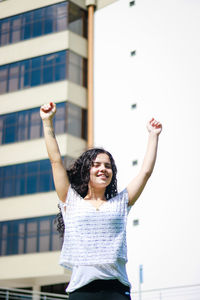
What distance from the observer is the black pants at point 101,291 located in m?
3.06

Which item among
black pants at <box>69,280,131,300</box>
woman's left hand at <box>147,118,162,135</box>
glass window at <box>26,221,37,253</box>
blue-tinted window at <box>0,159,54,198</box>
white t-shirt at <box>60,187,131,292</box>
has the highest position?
blue-tinted window at <box>0,159,54,198</box>

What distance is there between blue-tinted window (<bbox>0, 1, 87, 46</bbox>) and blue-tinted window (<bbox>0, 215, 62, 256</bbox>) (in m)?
9.30

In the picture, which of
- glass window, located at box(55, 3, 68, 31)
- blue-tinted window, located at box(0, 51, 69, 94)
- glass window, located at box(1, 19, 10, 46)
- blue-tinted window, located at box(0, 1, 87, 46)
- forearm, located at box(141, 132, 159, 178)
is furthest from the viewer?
glass window, located at box(1, 19, 10, 46)

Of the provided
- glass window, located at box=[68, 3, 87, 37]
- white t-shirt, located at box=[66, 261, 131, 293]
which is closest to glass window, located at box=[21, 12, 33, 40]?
glass window, located at box=[68, 3, 87, 37]

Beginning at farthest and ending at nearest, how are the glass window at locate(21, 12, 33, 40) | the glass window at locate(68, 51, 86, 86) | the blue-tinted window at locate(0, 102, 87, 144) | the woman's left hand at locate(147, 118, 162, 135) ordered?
the glass window at locate(21, 12, 33, 40)
the glass window at locate(68, 51, 86, 86)
the blue-tinted window at locate(0, 102, 87, 144)
the woman's left hand at locate(147, 118, 162, 135)

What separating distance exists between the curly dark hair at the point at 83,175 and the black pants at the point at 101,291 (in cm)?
64

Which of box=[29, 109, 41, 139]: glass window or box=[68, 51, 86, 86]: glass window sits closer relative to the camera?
box=[29, 109, 41, 139]: glass window

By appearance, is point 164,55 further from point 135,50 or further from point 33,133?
point 33,133

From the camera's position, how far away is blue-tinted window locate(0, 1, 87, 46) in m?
24.7

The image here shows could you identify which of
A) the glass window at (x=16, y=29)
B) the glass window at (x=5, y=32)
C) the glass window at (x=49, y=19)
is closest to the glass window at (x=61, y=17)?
the glass window at (x=49, y=19)

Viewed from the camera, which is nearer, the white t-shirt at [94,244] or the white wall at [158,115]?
the white t-shirt at [94,244]

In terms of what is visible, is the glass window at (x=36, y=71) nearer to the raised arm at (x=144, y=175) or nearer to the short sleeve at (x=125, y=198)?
the raised arm at (x=144, y=175)

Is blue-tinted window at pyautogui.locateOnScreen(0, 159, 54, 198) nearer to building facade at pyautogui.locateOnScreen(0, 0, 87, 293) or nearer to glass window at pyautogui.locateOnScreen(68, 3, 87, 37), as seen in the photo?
building facade at pyautogui.locateOnScreen(0, 0, 87, 293)

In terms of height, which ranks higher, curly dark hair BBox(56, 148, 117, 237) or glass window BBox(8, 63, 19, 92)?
glass window BBox(8, 63, 19, 92)
